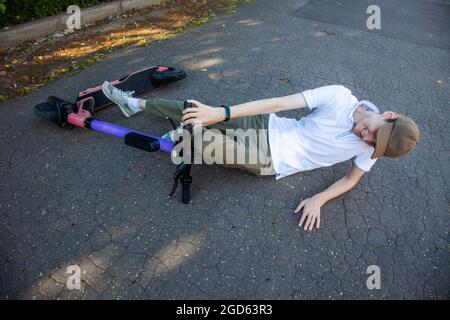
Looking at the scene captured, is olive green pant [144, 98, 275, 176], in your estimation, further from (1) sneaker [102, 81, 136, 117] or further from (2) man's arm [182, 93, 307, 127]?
(1) sneaker [102, 81, 136, 117]

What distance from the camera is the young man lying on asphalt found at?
2145 mm

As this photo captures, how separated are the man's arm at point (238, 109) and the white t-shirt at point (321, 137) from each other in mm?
116

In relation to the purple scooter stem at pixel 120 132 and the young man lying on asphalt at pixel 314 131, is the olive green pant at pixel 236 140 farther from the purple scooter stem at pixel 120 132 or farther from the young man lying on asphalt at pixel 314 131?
the purple scooter stem at pixel 120 132

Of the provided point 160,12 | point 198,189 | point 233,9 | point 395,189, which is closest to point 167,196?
point 198,189

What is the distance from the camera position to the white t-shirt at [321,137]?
7.73 feet

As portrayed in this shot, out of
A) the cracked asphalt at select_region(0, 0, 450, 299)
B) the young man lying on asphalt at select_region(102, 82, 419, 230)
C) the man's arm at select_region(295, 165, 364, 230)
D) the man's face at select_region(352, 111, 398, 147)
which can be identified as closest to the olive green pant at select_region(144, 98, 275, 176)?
the young man lying on asphalt at select_region(102, 82, 419, 230)

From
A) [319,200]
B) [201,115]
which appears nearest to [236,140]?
[201,115]

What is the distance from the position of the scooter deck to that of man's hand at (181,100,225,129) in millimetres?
1341

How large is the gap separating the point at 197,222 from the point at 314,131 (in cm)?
114

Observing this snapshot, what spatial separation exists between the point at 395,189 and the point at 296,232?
111 cm

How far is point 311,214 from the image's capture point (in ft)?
8.13

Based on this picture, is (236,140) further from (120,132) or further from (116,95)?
(116,95)

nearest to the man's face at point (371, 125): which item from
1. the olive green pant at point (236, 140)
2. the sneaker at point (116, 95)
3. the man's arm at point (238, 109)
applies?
the man's arm at point (238, 109)

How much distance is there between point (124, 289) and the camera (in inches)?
81.9
